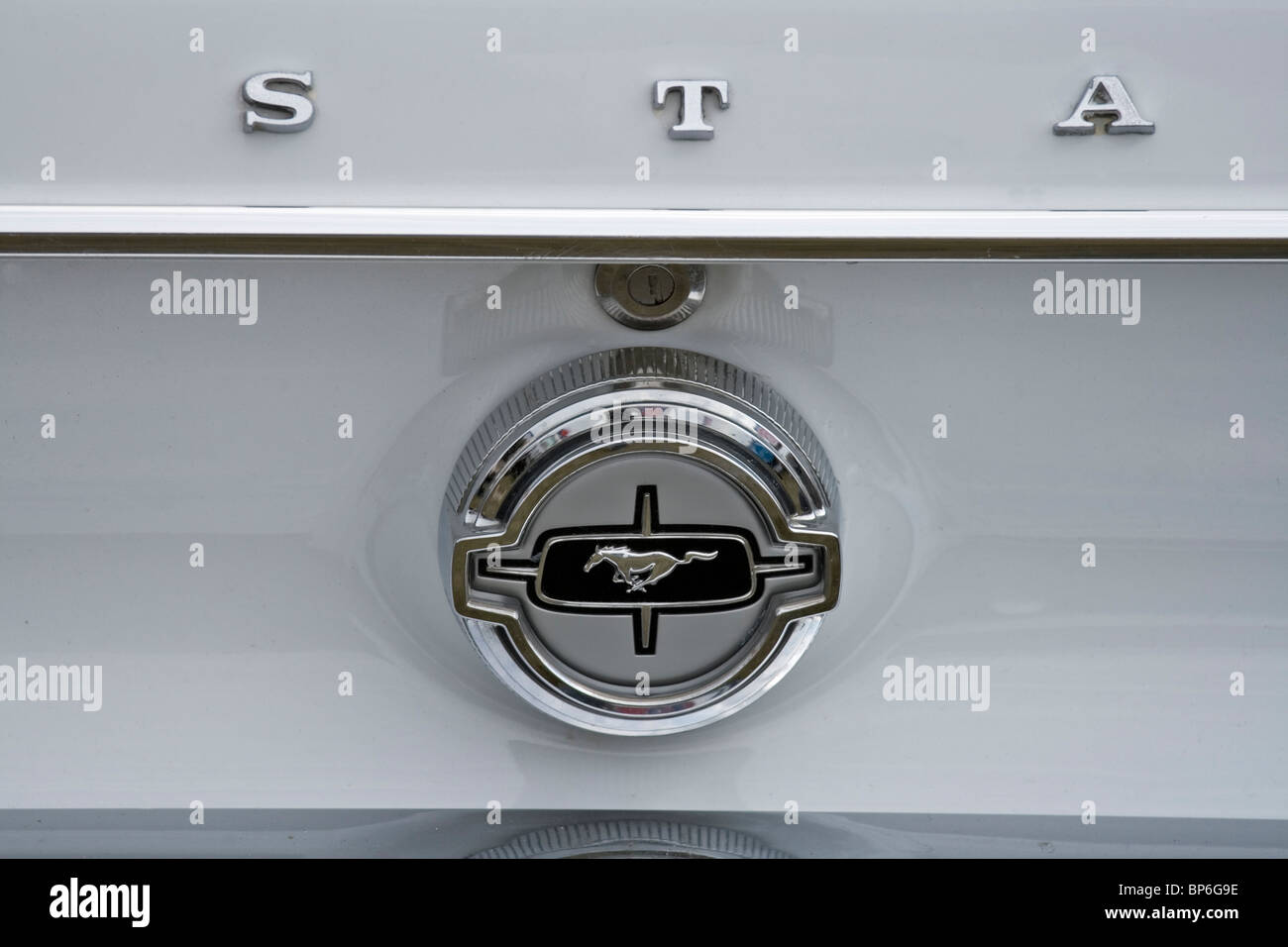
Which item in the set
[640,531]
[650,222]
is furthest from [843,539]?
[650,222]

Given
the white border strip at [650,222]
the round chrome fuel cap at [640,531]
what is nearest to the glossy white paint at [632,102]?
the white border strip at [650,222]

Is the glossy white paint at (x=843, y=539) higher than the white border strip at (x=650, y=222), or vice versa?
the white border strip at (x=650, y=222)

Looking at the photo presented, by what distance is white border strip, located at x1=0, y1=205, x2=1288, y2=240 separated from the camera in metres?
0.74

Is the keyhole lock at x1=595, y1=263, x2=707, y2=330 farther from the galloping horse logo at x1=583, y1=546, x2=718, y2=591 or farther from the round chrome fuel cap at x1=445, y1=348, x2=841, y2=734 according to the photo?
the galloping horse logo at x1=583, y1=546, x2=718, y2=591

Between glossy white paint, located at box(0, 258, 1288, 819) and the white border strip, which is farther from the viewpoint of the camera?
glossy white paint, located at box(0, 258, 1288, 819)

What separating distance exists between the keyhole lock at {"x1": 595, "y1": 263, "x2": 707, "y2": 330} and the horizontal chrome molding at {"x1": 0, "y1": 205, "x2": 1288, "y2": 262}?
89 millimetres

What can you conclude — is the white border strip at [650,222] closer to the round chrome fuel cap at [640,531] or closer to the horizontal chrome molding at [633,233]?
the horizontal chrome molding at [633,233]

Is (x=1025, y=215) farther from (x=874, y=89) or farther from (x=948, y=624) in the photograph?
(x=948, y=624)

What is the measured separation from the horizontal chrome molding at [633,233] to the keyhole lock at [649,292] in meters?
0.09

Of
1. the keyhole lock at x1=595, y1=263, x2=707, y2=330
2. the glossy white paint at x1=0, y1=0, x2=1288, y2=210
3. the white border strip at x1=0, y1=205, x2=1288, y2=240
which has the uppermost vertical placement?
the glossy white paint at x1=0, y1=0, x2=1288, y2=210

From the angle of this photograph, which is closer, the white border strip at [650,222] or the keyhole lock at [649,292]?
the white border strip at [650,222]

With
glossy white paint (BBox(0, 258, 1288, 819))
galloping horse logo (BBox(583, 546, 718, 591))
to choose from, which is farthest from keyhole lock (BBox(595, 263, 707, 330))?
galloping horse logo (BBox(583, 546, 718, 591))

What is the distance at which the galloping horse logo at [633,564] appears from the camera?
81 centimetres
